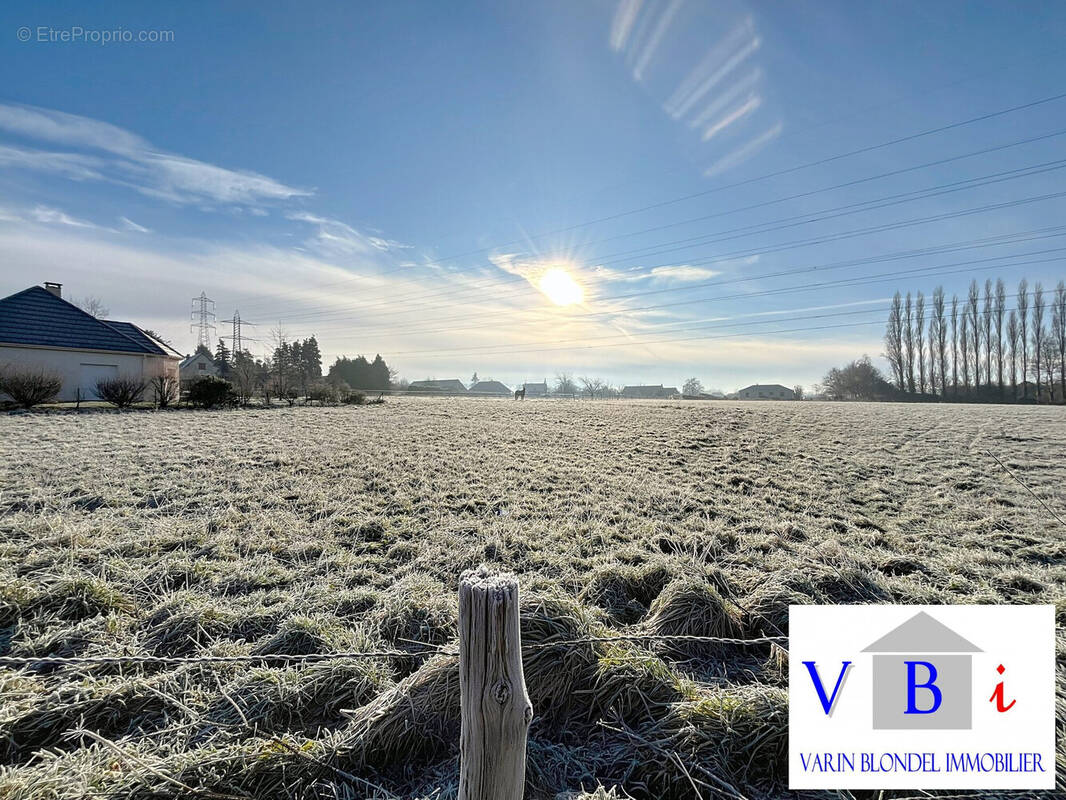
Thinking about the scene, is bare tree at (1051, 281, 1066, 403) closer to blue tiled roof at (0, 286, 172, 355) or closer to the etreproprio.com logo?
the etreproprio.com logo

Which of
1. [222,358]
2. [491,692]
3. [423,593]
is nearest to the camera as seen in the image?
[491,692]

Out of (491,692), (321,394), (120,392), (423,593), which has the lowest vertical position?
(423,593)

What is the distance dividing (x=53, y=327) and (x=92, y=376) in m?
2.69

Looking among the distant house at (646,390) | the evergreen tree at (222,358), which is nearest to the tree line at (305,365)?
the evergreen tree at (222,358)

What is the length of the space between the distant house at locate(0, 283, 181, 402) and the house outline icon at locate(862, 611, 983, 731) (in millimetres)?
25840

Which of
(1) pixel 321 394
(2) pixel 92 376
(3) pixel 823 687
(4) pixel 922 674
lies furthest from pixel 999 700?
(2) pixel 92 376

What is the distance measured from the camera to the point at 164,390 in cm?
1905

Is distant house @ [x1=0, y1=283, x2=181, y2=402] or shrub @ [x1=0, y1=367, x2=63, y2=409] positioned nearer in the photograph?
shrub @ [x1=0, y1=367, x2=63, y2=409]

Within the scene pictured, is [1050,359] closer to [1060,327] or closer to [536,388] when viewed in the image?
[1060,327]

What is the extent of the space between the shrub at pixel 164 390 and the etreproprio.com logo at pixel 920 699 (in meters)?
23.9

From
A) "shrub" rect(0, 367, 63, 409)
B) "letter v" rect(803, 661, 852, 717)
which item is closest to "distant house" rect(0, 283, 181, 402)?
"shrub" rect(0, 367, 63, 409)

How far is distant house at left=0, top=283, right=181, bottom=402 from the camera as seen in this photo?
18.3m

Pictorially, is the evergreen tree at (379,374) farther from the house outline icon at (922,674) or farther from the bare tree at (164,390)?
the house outline icon at (922,674)

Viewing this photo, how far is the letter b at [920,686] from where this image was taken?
2047mm
